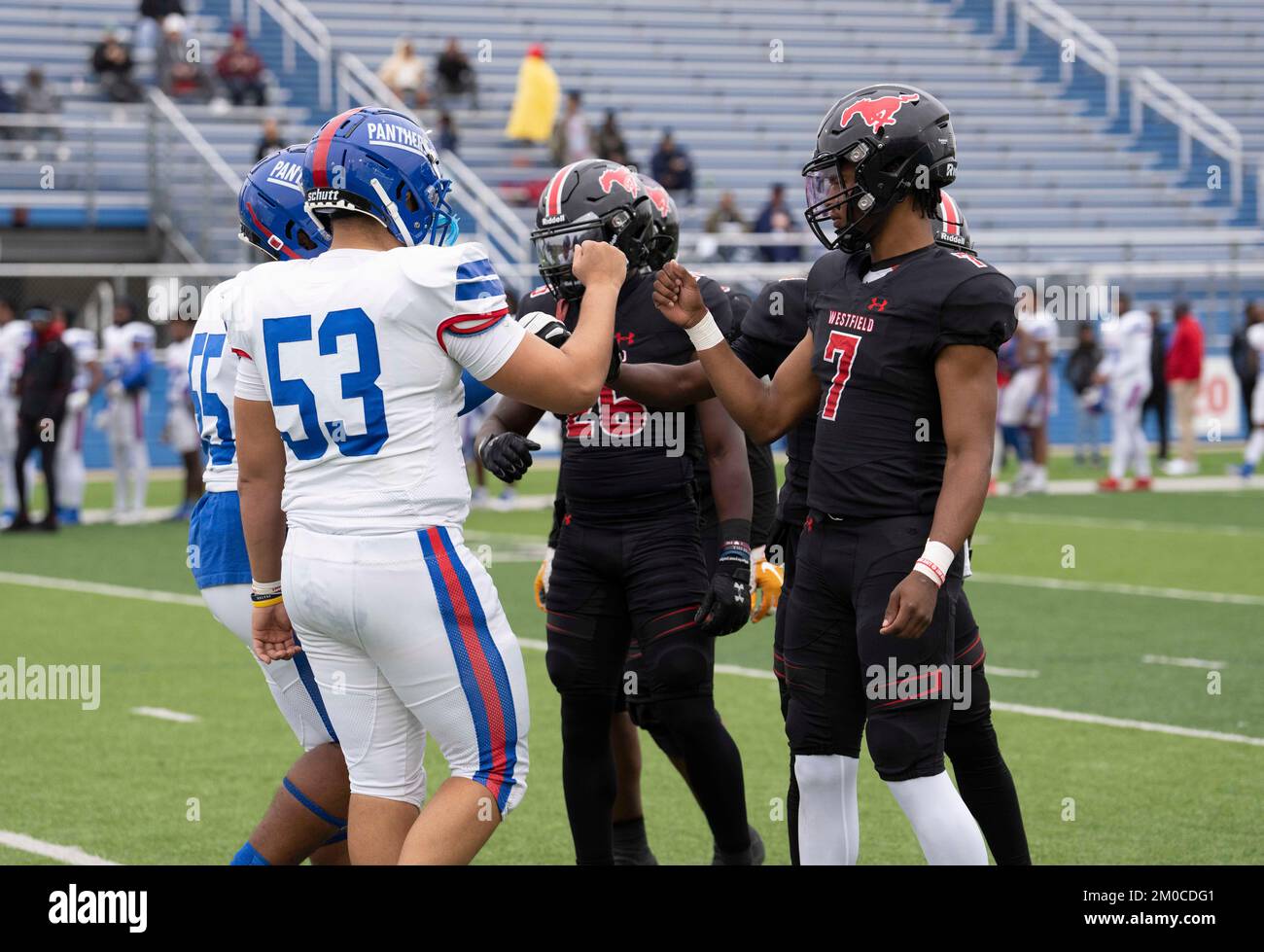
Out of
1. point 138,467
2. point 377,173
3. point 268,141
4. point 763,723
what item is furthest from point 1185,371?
point 377,173

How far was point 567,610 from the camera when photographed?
5.00 m

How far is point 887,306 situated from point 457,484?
3.37 ft

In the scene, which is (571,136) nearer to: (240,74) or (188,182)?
(240,74)

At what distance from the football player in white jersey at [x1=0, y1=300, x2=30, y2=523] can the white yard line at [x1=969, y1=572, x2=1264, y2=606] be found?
350 inches

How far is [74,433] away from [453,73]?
10883mm

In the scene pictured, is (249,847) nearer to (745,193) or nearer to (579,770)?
(579,770)

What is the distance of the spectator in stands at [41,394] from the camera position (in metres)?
15.3

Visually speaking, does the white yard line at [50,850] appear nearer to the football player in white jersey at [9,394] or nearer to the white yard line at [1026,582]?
the white yard line at [1026,582]

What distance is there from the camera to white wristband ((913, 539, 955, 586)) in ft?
12.6

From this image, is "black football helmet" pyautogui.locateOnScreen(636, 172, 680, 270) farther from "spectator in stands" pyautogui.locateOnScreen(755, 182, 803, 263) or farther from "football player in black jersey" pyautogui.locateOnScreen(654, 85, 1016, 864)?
"spectator in stands" pyautogui.locateOnScreen(755, 182, 803, 263)

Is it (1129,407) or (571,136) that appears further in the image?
(571,136)

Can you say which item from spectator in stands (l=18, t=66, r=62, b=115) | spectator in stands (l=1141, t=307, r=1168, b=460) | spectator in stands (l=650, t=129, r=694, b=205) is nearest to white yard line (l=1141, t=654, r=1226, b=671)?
spectator in stands (l=1141, t=307, r=1168, b=460)

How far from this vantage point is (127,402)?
53.7ft
